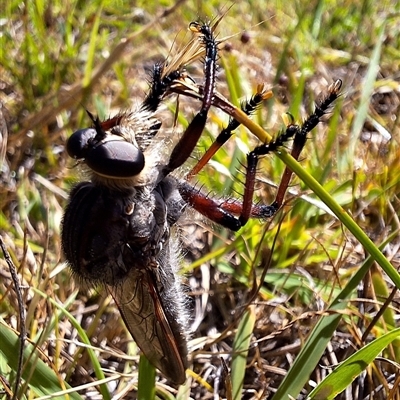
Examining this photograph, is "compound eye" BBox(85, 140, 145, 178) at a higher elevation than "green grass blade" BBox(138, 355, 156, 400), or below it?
higher

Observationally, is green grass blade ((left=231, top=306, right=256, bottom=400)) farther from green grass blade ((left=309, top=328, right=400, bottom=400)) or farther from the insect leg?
the insect leg

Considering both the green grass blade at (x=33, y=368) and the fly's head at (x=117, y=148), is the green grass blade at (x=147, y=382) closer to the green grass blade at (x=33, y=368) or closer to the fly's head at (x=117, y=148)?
the green grass blade at (x=33, y=368)

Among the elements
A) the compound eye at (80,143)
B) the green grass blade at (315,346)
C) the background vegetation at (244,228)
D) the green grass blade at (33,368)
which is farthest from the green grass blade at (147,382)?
the compound eye at (80,143)

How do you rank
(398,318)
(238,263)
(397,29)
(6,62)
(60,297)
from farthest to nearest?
(397,29)
(6,62)
(238,263)
(60,297)
(398,318)

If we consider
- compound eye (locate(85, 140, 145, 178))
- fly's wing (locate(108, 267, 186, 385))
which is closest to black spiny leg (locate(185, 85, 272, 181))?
compound eye (locate(85, 140, 145, 178))

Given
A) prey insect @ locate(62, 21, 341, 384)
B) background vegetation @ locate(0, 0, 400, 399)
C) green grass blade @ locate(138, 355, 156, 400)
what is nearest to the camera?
prey insect @ locate(62, 21, 341, 384)

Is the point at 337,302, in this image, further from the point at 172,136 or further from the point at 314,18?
the point at 314,18

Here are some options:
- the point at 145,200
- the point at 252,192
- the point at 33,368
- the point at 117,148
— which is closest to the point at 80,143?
the point at 117,148

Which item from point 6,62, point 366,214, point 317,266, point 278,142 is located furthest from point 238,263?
point 6,62
